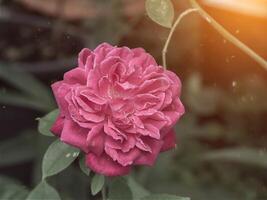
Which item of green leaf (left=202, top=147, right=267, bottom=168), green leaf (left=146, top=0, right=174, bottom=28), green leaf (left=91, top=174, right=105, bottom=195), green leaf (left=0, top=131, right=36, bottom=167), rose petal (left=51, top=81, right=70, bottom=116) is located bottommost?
green leaf (left=0, top=131, right=36, bottom=167)

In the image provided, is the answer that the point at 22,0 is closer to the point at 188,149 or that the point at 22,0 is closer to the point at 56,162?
the point at 188,149

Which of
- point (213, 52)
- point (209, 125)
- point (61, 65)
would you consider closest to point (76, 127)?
point (213, 52)

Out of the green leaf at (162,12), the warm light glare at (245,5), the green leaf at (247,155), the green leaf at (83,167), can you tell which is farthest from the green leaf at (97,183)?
Answer: the green leaf at (247,155)

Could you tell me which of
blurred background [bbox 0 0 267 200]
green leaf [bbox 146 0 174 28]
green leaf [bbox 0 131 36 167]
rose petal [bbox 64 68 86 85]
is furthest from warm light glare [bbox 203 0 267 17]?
green leaf [bbox 0 131 36 167]

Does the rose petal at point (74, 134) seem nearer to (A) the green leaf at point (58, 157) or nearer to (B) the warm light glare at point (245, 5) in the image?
(A) the green leaf at point (58, 157)

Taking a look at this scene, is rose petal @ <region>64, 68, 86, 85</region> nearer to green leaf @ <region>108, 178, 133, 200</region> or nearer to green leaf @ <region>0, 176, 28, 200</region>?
green leaf @ <region>108, 178, 133, 200</region>

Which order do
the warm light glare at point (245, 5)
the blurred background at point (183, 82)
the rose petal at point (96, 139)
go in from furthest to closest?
the blurred background at point (183, 82) → the warm light glare at point (245, 5) → the rose petal at point (96, 139)
